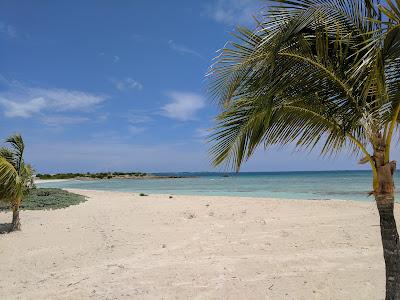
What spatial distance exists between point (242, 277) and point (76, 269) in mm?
2923

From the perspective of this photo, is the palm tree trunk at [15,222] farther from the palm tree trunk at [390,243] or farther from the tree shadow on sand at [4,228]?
the palm tree trunk at [390,243]

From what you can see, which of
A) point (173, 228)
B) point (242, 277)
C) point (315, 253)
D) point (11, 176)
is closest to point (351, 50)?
point (242, 277)

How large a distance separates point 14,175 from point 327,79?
8309mm

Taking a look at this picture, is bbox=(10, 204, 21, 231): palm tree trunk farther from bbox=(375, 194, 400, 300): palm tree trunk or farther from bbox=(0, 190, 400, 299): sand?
bbox=(375, 194, 400, 300): palm tree trunk

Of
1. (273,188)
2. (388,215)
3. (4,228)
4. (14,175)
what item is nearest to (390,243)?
(388,215)

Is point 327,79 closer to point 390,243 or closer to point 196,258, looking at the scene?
point 390,243

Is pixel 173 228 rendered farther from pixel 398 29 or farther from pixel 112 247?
pixel 398 29

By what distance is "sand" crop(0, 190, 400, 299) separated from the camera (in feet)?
17.4

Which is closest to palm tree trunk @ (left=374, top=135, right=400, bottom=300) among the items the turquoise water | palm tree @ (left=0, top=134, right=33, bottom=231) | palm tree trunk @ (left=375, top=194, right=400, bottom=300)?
palm tree trunk @ (left=375, top=194, right=400, bottom=300)

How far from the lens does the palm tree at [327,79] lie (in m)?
3.21

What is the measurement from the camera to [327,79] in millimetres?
3422

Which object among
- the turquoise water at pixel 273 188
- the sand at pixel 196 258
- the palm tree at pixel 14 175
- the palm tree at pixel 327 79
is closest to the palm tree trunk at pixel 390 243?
the palm tree at pixel 327 79

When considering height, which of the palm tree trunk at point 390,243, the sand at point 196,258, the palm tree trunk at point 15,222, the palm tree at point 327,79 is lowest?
the sand at point 196,258

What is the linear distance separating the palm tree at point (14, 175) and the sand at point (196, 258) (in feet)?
2.95
